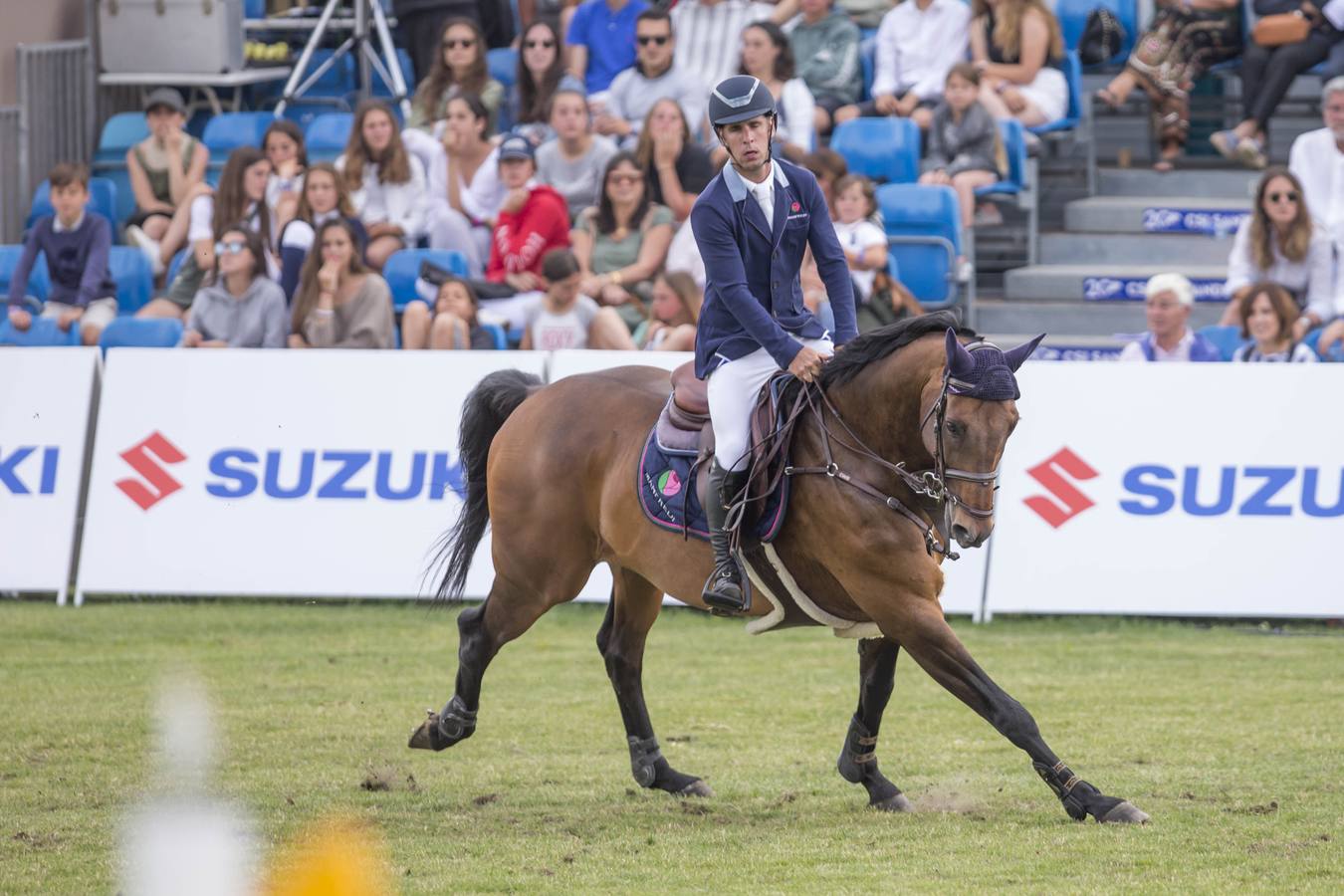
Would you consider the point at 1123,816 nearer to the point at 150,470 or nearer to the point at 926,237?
the point at 150,470

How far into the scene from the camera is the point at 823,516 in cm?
709

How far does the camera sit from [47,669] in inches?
408

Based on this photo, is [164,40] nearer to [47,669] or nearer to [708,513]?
[47,669]

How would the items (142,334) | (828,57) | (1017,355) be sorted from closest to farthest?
(1017,355)
(142,334)
(828,57)

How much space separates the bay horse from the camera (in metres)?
6.59

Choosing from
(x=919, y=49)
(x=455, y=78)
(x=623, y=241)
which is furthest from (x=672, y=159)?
(x=919, y=49)

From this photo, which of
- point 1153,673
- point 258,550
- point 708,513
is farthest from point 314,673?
point 1153,673

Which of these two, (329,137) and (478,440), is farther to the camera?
(329,137)

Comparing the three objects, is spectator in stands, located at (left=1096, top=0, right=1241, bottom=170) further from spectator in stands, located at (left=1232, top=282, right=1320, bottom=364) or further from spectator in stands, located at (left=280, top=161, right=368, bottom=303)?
spectator in stands, located at (left=280, top=161, right=368, bottom=303)

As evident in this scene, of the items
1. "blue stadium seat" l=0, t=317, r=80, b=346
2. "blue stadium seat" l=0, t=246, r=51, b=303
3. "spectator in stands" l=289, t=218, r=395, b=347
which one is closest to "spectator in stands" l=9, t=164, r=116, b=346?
"blue stadium seat" l=0, t=317, r=80, b=346

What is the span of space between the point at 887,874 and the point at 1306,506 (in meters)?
5.91

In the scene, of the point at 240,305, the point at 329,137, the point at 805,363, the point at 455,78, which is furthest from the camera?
the point at 329,137

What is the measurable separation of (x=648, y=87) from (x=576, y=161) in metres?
1.29

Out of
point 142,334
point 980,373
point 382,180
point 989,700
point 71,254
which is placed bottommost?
point 989,700
